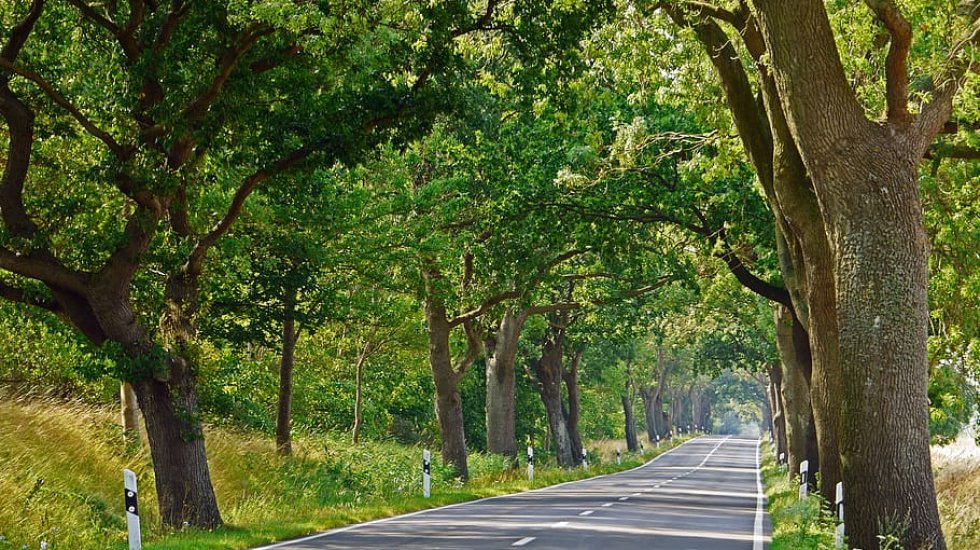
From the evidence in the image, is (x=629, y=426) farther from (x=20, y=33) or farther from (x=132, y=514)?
(x=132, y=514)

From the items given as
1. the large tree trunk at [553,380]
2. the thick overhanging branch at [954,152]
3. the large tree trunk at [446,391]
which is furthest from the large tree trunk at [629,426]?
the thick overhanging branch at [954,152]

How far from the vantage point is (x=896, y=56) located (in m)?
11.7

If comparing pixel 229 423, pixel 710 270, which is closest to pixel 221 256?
pixel 229 423

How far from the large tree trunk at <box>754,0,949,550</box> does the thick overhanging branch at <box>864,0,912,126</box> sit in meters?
0.01

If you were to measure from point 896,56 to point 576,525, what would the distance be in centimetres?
886

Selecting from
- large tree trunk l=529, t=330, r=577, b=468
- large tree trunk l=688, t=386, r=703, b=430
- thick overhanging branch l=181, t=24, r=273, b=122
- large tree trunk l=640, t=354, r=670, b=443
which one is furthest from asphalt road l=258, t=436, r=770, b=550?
large tree trunk l=688, t=386, r=703, b=430

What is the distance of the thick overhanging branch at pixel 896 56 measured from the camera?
1116 centimetres

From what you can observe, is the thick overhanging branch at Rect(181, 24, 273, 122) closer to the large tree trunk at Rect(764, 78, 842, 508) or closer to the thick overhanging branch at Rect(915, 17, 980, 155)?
the large tree trunk at Rect(764, 78, 842, 508)

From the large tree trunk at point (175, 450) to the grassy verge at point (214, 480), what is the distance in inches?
15.8

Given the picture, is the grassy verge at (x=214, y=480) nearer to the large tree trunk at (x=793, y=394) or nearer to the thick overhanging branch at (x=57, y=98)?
the thick overhanging branch at (x=57, y=98)

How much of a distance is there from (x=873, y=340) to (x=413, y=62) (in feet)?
22.7

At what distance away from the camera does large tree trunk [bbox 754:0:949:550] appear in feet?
37.5

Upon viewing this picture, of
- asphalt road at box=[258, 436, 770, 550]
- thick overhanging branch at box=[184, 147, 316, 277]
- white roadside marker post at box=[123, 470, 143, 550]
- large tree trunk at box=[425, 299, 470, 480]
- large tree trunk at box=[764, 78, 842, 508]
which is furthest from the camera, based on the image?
large tree trunk at box=[425, 299, 470, 480]

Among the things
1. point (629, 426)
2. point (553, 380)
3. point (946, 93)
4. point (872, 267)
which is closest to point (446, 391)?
point (553, 380)
